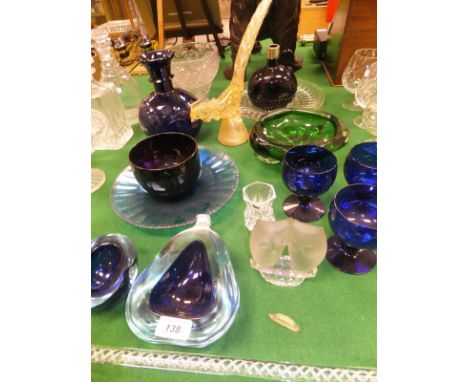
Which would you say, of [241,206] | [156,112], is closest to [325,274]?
[241,206]

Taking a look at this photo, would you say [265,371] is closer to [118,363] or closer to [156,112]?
[118,363]

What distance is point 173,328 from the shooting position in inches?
13.7

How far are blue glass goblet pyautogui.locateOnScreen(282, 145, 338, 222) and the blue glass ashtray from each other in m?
0.25

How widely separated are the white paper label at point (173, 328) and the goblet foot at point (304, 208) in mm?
245

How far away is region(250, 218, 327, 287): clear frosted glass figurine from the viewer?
0.38 meters

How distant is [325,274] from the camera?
1.38ft

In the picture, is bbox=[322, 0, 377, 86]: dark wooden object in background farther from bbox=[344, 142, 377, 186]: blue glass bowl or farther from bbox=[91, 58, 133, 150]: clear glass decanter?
bbox=[91, 58, 133, 150]: clear glass decanter

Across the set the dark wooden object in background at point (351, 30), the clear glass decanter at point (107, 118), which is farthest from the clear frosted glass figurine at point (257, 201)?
the dark wooden object in background at point (351, 30)

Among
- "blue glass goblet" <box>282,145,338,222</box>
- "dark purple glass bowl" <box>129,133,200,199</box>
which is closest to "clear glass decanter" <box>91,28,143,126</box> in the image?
"dark purple glass bowl" <box>129,133,200,199</box>

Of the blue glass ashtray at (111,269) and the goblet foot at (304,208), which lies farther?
the goblet foot at (304,208)

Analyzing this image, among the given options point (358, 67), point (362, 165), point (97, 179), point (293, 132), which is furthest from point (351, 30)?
point (97, 179)

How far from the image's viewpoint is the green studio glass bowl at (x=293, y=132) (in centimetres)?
57

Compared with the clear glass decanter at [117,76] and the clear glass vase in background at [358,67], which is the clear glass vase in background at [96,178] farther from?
the clear glass vase in background at [358,67]

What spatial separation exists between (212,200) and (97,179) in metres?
0.29
